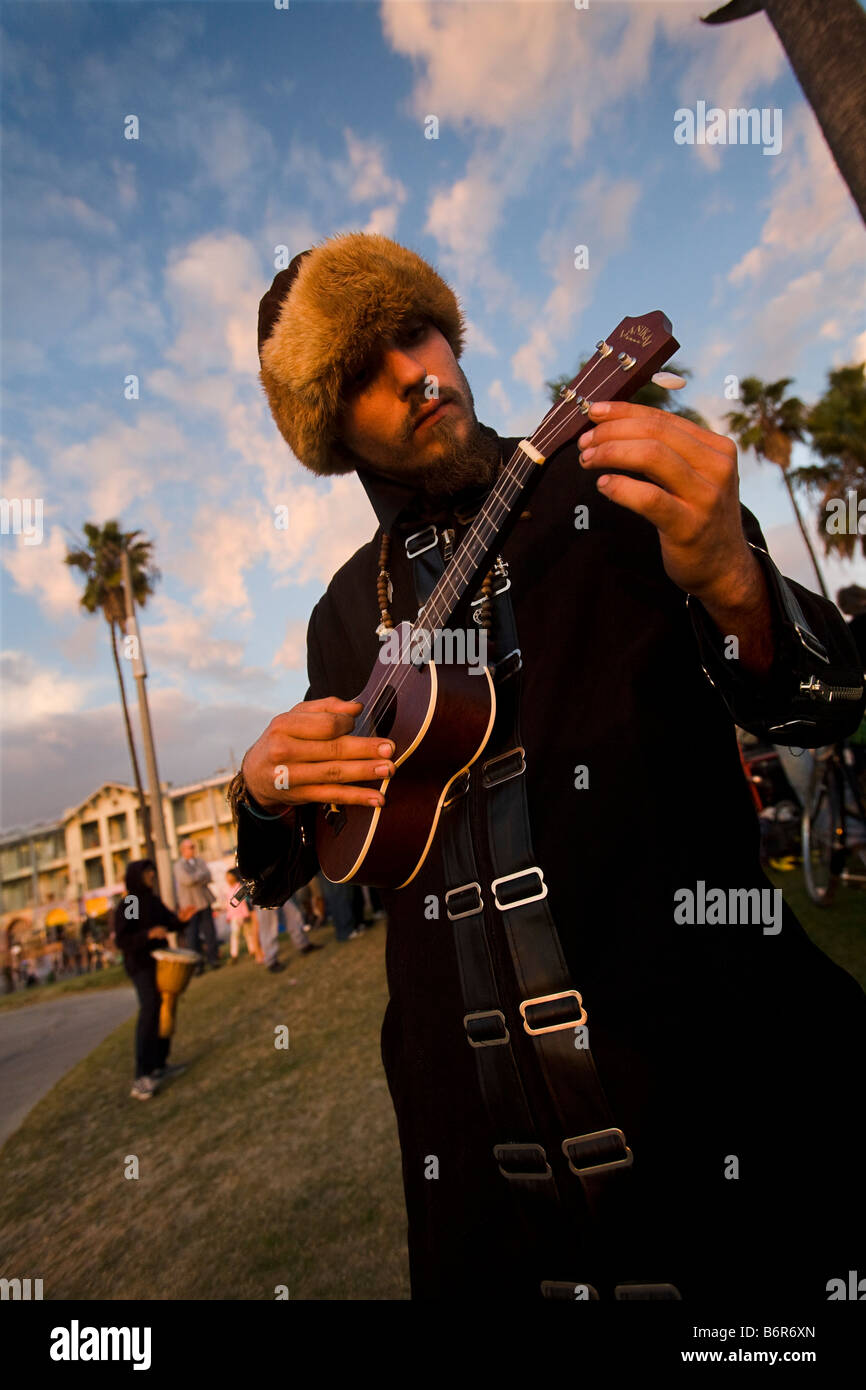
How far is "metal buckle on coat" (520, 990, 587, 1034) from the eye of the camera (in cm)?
128

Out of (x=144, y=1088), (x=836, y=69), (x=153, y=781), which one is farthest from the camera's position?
(x=153, y=781)

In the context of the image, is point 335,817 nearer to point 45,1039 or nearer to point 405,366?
point 405,366

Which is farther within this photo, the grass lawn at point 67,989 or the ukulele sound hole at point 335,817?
the grass lawn at point 67,989

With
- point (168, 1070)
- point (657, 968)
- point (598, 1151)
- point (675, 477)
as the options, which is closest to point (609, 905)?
point (657, 968)

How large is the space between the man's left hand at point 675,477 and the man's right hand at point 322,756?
80cm

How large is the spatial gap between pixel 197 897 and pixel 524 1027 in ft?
46.7

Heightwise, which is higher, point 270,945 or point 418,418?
point 418,418

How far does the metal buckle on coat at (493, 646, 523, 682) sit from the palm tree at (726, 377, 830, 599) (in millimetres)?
27239

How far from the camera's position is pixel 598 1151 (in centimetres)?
124

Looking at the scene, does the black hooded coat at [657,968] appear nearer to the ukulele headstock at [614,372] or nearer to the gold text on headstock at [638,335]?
the ukulele headstock at [614,372]

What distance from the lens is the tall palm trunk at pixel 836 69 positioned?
3.96 m

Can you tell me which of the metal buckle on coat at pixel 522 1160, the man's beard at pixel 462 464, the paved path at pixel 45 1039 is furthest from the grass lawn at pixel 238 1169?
the man's beard at pixel 462 464
